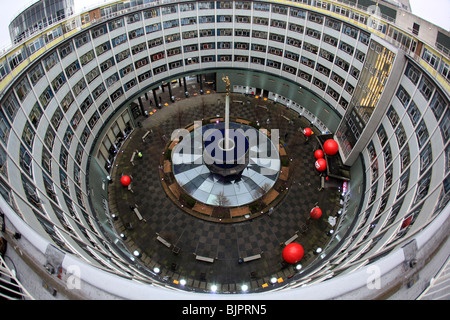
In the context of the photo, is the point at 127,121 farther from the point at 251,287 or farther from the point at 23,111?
the point at 251,287

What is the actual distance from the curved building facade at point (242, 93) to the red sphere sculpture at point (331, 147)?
170cm

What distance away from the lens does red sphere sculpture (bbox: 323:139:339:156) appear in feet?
175

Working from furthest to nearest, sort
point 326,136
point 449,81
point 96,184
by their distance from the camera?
point 326,136
point 96,184
point 449,81

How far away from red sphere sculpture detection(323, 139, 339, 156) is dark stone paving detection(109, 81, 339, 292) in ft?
11.9

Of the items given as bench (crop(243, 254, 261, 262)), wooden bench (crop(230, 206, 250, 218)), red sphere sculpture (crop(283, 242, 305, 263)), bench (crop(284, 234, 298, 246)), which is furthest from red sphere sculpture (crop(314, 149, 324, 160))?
bench (crop(243, 254, 261, 262))

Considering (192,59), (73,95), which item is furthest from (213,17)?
(73,95)

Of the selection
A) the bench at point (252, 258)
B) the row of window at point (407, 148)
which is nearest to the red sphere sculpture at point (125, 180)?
the bench at point (252, 258)

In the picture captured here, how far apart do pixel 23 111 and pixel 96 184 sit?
1798 centimetres

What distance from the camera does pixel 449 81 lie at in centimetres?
3117

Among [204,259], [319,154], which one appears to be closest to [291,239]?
[204,259]

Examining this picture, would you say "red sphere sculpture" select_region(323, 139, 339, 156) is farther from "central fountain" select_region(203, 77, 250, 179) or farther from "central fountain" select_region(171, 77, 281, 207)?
"central fountain" select_region(203, 77, 250, 179)

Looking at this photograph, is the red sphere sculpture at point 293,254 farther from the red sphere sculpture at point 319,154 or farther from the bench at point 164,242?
the red sphere sculpture at point 319,154

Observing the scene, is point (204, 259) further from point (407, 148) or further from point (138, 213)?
point (407, 148)

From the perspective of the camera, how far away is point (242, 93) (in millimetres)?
71312
